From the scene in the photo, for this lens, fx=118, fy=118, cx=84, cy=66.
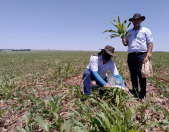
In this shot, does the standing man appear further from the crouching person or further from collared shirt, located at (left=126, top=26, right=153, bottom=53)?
the crouching person

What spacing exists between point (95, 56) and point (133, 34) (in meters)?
1.11

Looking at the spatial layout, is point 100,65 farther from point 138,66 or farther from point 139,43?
point 139,43

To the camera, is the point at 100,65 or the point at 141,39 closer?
the point at 141,39

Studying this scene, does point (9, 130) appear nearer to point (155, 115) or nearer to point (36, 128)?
point (36, 128)

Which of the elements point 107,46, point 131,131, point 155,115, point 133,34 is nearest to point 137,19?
point 133,34

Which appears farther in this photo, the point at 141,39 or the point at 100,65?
the point at 100,65

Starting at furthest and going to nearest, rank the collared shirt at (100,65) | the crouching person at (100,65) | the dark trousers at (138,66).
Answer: the dark trousers at (138,66)
the collared shirt at (100,65)
the crouching person at (100,65)

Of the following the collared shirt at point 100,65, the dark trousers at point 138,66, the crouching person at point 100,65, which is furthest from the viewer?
the dark trousers at point 138,66

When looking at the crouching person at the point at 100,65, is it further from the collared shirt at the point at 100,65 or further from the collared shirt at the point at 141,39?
the collared shirt at the point at 141,39

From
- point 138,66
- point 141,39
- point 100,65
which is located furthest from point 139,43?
point 100,65

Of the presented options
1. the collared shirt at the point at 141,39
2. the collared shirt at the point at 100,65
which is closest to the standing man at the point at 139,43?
the collared shirt at the point at 141,39

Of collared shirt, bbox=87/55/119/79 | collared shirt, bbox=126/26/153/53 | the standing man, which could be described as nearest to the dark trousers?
the standing man

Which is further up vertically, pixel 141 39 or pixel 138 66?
pixel 141 39

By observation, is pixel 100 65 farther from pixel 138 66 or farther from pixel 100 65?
pixel 138 66
